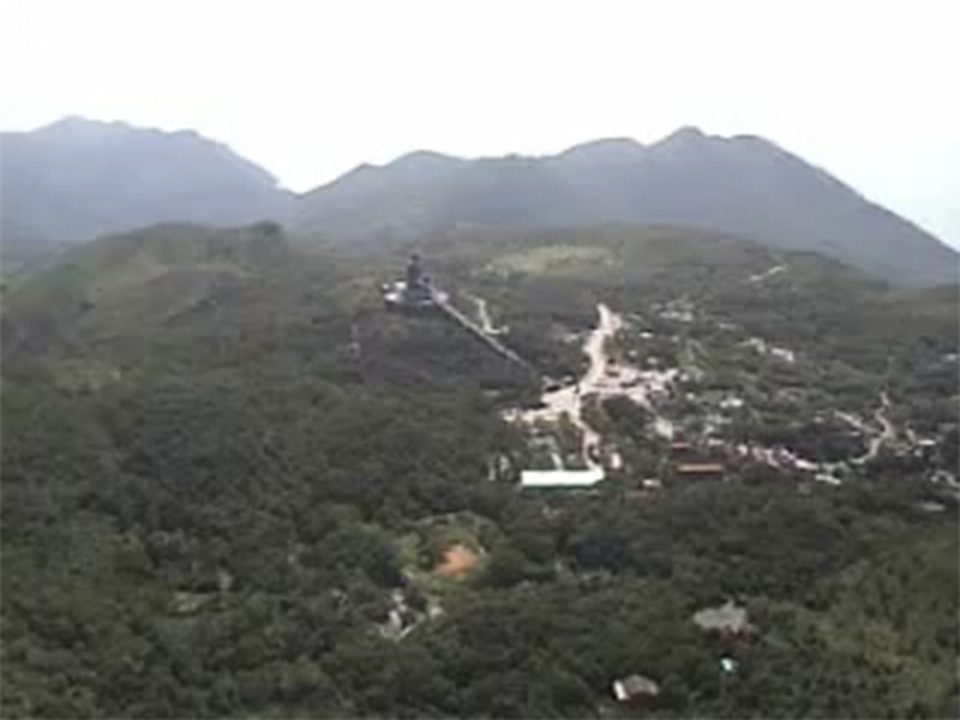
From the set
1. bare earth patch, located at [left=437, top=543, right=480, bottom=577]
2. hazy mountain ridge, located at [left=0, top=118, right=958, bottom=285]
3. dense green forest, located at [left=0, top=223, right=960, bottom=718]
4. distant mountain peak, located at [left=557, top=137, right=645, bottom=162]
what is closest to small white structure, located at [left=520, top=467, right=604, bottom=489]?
dense green forest, located at [left=0, top=223, right=960, bottom=718]

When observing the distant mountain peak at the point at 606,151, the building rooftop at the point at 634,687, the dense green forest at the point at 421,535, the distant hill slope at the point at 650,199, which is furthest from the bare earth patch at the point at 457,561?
the distant mountain peak at the point at 606,151

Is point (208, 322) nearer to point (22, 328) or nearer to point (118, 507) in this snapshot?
point (22, 328)

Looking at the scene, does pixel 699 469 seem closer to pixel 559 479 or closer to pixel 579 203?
pixel 559 479

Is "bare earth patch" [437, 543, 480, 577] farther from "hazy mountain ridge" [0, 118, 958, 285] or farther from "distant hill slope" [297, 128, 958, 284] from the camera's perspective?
"distant hill slope" [297, 128, 958, 284]

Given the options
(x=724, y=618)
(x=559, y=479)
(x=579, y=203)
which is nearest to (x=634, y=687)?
(x=724, y=618)

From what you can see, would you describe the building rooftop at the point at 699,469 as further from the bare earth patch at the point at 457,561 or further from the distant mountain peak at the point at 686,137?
the distant mountain peak at the point at 686,137
